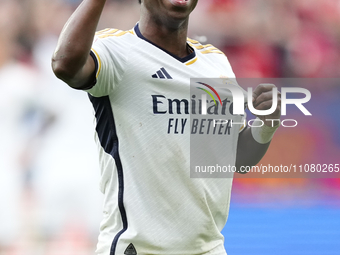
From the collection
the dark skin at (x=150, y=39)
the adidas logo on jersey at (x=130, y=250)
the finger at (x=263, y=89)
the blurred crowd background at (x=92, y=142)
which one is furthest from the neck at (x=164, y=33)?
the blurred crowd background at (x=92, y=142)

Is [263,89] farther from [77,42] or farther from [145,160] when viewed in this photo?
[77,42]

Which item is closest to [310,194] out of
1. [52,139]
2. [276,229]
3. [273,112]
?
[276,229]

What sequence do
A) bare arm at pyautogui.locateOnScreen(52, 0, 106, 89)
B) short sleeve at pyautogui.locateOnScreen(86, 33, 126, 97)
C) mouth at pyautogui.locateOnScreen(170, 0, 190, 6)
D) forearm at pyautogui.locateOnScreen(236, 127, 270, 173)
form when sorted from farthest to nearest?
forearm at pyautogui.locateOnScreen(236, 127, 270, 173) → mouth at pyautogui.locateOnScreen(170, 0, 190, 6) → short sleeve at pyautogui.locateOnScreen(86, 33, 126, 97) → bare arm at pyautogui.locateOnScreen(52, 0, 106, 89)

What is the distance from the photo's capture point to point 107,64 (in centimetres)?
162

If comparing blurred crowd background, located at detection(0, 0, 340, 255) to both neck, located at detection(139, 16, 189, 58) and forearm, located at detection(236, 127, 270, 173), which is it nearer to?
forearm, located at detection(236, 127, 270, 173)

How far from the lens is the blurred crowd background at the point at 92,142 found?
4.06 m

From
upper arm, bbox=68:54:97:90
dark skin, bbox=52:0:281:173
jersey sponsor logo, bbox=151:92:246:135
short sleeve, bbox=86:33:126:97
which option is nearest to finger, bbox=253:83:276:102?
dark skin, bbox=52:0:281:173

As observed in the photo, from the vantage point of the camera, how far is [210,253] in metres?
1.84

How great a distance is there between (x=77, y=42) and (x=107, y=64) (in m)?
0.19

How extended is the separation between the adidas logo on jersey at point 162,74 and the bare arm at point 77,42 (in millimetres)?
357

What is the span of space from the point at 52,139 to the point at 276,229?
6.72 ft

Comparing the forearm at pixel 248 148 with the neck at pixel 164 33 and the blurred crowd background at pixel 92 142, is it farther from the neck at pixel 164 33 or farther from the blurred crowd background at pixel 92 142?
the blurred crowd background at pixel 92 142

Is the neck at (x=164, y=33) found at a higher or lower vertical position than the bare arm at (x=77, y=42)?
higher

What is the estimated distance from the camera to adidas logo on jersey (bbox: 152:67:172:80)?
178 centimetres
